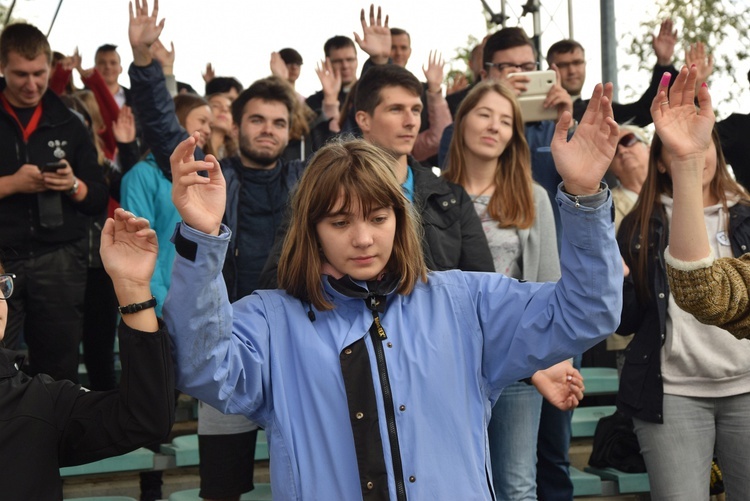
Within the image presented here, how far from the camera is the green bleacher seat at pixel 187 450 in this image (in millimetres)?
5008

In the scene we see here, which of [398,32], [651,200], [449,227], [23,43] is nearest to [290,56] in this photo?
[398,32]

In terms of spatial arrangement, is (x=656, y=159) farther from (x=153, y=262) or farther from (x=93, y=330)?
(x=93, y=330)

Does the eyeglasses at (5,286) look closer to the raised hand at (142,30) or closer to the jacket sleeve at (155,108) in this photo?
the jacket sleeve at (155,108)

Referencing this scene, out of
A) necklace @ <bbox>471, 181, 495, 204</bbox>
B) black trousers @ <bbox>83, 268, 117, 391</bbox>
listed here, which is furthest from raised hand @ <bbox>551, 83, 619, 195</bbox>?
black trousers @ <bbox>83, 268, 117, 391</bbox>

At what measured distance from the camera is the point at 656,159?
3936mm

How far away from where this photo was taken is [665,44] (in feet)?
20.0

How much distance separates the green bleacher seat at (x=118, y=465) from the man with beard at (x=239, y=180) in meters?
0.86

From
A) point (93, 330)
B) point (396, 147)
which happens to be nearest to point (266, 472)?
point (93, 330)

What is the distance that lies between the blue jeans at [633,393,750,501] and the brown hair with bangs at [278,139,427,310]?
5.02ft

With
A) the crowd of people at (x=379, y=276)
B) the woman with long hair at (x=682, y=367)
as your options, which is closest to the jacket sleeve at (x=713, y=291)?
the crowd of people at (x=379, y=276)

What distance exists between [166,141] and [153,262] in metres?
2.50

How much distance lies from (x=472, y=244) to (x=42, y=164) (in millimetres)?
2253

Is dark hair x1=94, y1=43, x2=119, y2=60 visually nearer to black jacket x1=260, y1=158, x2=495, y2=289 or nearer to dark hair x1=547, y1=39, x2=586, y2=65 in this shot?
dark hair x1=547, y1=39, x2=586, y2=65

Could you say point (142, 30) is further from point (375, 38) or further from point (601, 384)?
point (601, 384)
